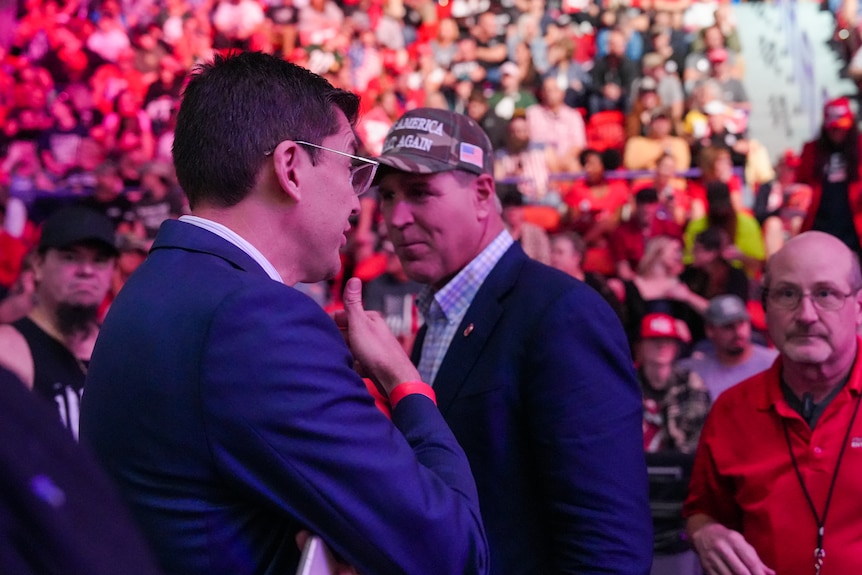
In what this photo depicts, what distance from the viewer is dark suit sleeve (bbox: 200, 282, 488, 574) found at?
1236 millimetres

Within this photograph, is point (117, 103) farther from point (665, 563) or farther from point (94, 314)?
point (665, 563)

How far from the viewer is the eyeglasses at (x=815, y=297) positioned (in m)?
2.37

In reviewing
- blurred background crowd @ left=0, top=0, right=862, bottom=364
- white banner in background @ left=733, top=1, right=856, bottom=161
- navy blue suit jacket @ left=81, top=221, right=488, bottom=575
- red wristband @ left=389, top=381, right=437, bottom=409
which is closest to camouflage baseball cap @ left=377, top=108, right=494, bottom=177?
red wristband @ left=389, top=381, right=437, bottom=409

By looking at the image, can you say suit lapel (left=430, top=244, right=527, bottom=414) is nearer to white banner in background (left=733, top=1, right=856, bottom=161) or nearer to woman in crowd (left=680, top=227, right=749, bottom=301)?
woman in crowd (left=680, top=227, right=749, bottom=301)

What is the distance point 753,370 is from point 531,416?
3.24 meters

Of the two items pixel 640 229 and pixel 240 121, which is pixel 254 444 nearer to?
pixel 240 121

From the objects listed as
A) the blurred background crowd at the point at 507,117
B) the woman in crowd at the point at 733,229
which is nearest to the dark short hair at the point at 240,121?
the blurred background crowd at the point at 507,117

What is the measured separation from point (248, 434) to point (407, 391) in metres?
0.35

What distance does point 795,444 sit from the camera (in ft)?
7.68

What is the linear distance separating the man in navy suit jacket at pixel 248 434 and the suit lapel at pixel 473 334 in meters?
0.61

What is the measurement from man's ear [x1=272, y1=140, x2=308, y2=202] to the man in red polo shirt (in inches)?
53.2

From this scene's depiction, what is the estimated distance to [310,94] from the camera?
5.03 ft

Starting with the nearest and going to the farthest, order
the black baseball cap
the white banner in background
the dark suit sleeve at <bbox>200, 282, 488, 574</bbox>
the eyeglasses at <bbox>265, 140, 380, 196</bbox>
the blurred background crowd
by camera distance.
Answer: the dark suit sleeve at <bbox>200, 282, 488, 574</bbox> < the eyeglasses at <bbox>265, 140, 380, 196</bbox> < the black baseball cap < the blurred background crowd < the white banner in background

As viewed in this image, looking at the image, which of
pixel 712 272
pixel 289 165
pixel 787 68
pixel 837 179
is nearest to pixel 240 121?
pixel 289 165
